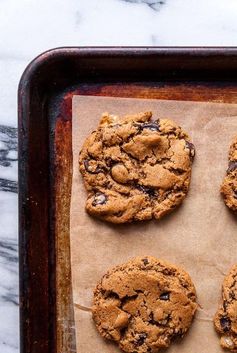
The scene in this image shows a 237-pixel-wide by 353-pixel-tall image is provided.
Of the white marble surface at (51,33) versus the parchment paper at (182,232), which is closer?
the parchment paper at (182,232)

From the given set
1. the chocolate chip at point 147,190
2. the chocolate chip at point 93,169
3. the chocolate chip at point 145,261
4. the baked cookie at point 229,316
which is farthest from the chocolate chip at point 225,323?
the chocolate chip at point 93,169

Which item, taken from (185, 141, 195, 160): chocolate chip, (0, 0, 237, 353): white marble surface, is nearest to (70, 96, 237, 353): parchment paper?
(185, 141, 195, 160): chocolate chip

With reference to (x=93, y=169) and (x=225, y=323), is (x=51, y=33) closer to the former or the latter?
(x=93, y=169)

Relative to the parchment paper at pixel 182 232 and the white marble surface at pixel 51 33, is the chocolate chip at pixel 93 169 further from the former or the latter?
the white marble surface at pixel 51 33

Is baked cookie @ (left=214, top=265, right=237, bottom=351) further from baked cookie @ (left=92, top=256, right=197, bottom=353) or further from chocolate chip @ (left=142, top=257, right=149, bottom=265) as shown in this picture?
chocolate chip @ (left=142, top=257, right=149, bottom=265)

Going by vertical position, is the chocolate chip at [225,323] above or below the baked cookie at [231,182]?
Result: below

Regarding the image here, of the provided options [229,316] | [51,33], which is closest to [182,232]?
[229,316]

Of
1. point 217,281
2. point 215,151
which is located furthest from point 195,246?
point 215,151
